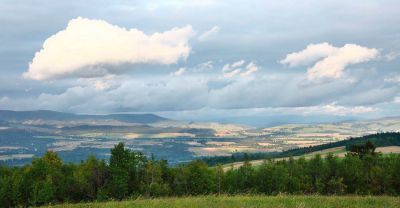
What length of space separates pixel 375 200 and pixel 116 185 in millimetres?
65766

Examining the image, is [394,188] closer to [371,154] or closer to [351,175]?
[351,175]

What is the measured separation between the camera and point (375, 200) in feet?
92.2

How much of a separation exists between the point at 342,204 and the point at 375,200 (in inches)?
152

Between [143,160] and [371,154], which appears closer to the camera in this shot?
[143,160]

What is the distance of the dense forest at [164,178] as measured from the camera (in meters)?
87.8

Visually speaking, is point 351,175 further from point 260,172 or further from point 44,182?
point 44,182

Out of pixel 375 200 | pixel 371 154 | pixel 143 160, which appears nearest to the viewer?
pixel 375 200

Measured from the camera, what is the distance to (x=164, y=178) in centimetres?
11431

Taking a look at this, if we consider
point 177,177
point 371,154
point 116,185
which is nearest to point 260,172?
point 177,177

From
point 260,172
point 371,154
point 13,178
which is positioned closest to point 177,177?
point 260,172

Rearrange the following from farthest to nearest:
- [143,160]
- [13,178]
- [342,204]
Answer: [143,160] → [13,178] → [342,204]

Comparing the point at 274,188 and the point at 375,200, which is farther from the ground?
the point at 375,200

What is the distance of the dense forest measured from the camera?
87750mm

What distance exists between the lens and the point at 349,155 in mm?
114375
